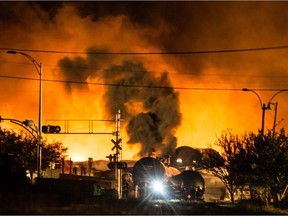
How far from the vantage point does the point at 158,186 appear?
50219mm

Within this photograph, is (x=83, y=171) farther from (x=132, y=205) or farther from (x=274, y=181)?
(x=132, y=205)

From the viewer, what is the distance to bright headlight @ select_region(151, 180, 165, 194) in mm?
50172

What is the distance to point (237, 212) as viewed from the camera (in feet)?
105

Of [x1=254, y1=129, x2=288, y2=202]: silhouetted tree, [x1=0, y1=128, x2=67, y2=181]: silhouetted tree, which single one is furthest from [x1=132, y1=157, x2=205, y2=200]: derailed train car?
[x1=0, y1=128, x2=67, y2=181]: silhouetted tree

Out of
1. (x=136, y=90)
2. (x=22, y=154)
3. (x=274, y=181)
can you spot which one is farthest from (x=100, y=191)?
(x=136, y=90)

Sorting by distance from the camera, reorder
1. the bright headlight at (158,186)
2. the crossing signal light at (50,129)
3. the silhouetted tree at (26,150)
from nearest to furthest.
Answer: the crossing signal light at (50,129) < the bright headlight at (158,186) < the silhouetted tree at (26,150)

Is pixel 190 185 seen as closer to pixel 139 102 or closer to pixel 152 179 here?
pixel 152 179

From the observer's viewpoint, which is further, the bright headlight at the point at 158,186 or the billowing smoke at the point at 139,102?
the billowing smoke at the point at 139,102

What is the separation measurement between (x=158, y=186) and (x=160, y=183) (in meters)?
0.36

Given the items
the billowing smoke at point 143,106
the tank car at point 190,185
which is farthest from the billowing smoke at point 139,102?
the tank car at point 190,185

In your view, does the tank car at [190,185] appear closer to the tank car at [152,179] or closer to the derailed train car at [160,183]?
the derailed train car at [160,183]

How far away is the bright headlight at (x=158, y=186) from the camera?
50.2 meters

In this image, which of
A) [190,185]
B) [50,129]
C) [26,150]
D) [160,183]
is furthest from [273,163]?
[26,150]

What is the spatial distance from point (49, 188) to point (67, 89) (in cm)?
6202
